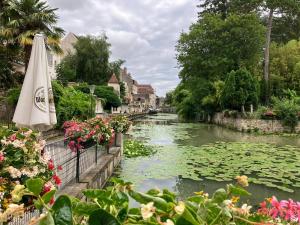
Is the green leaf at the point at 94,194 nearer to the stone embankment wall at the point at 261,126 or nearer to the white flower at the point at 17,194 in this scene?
the white flower at the point at 17,194

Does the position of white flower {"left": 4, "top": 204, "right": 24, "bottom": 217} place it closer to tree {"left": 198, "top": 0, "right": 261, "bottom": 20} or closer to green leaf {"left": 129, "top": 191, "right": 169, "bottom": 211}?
green leaf {"left": 129, "top": 191, "right": 169, "bottom": 211}

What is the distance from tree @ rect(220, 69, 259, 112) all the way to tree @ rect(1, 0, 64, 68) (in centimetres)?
1657

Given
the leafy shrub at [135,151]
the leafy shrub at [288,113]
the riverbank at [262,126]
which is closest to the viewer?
the leafy shrub at [135,151]

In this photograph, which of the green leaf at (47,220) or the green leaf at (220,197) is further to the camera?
the green leaf at (220,197)

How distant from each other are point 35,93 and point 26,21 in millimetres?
15137

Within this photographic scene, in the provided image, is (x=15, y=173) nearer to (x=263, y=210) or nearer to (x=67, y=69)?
(x=263, y=210)

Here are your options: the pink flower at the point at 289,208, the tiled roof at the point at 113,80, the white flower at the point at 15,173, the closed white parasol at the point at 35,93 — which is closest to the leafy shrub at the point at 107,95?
the tiled roof at the point at 113,80

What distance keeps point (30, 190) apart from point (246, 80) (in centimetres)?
3152

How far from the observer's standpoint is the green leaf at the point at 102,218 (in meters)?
1.00

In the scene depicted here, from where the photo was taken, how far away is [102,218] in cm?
100

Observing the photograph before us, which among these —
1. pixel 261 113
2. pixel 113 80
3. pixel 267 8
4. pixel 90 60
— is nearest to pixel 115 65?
pixel 113 80

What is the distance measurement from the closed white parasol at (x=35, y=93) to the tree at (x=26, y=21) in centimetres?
1345

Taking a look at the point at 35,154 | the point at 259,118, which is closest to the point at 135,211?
the point at 35,154

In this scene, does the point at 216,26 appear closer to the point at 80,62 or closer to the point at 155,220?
the point at 80,62
